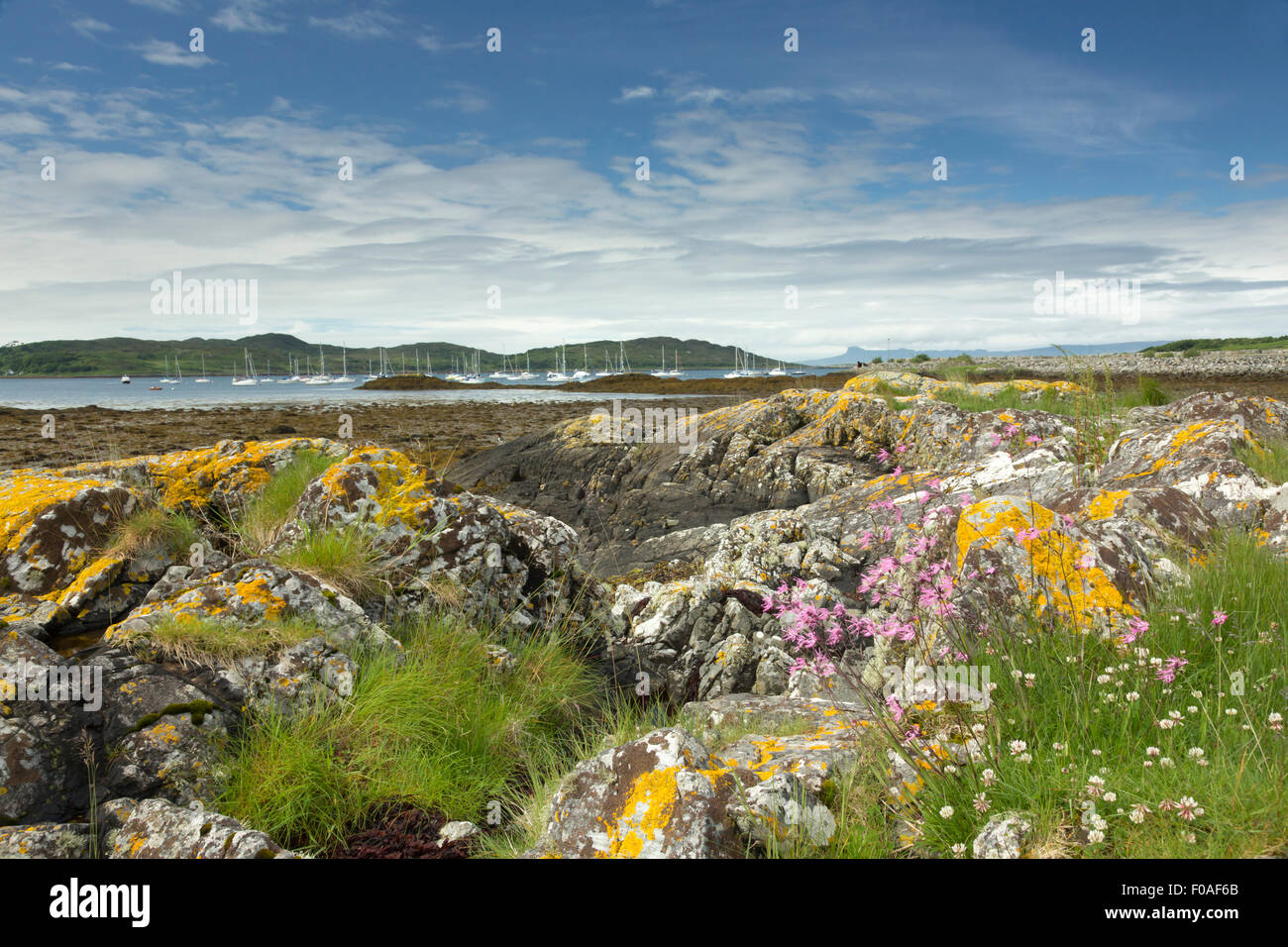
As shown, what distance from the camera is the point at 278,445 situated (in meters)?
7.78

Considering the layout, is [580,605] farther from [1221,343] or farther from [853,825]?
A: [1221,343]

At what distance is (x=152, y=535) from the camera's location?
5582mm

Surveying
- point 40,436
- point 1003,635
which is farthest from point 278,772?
point 40,436

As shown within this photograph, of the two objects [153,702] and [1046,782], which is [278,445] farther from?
[1046,782]

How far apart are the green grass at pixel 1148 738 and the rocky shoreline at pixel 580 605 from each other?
0.48ft

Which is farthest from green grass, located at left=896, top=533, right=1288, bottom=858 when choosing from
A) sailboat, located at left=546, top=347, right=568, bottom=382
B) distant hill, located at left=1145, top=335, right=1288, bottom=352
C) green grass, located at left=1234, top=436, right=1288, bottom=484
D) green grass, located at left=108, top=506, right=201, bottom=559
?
sailboat, located at left=546, top=347, right=568, bottom=382

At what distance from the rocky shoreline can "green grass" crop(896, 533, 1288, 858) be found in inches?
5.8

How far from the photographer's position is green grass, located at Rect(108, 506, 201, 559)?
5395 mm

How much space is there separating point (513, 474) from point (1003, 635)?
16.6 m

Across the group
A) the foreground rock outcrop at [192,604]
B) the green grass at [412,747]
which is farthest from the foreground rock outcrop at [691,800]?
the foreground rock outcrop at [192,604]

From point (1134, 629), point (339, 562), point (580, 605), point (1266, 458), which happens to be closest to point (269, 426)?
point (580, 605)

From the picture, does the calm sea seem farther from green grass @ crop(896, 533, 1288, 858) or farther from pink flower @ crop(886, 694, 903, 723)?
pink flower @ crop(886, 694, 903, 723)

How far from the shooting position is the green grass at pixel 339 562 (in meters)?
5.32

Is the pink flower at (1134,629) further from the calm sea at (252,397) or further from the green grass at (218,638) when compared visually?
the calm sea at (252,397)
